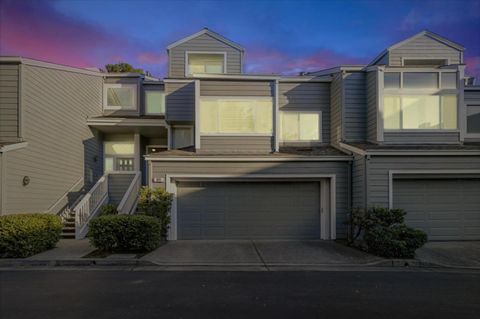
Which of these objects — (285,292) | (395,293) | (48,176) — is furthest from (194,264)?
(48,176)

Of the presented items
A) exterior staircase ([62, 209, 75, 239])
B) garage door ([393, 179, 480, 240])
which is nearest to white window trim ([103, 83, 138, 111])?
exterior staircase ([62, 209, 75, 239])

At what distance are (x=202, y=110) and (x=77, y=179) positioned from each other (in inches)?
259

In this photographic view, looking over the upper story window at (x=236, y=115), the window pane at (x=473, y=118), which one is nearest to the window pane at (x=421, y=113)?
the window pane at (x=473, y=118)

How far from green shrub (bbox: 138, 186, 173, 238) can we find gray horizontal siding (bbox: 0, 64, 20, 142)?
5.10 metres

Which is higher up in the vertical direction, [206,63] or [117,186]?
[206,63]

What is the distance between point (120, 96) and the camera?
18375 mm

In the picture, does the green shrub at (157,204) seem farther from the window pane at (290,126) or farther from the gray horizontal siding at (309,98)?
the gray horizontal siding at (309,98)

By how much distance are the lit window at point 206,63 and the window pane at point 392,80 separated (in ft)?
25.8

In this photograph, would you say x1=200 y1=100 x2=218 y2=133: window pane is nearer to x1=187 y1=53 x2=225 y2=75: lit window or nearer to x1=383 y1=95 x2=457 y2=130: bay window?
x1=187 y1=53 x2=225 y2=75: lit window

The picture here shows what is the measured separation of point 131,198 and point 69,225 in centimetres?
233

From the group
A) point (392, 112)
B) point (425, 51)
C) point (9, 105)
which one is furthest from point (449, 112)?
point (9, 105)

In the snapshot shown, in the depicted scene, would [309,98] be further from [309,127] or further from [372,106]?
[372,106]

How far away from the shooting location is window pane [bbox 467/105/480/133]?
15.3 meters

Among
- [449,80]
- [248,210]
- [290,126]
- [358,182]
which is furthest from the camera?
[290,126]
